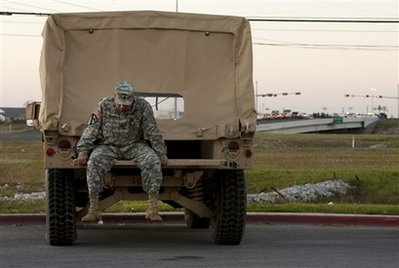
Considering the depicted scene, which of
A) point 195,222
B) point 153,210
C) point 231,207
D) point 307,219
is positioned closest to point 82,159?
point 153,210

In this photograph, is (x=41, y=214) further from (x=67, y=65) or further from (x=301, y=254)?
(x=301, y=254)

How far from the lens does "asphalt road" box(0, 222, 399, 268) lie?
10.1 m

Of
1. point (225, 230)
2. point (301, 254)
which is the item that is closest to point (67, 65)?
point (225, 230)

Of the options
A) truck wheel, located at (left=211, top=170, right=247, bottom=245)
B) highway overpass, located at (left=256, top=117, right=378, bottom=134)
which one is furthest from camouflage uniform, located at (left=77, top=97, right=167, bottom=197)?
highway overpass, located at (left=256, top=117, right=378, bottom=134)

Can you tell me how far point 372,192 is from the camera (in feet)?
75.3

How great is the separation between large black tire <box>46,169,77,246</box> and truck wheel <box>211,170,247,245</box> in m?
1.91

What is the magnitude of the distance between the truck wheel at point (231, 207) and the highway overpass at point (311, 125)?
8005cm

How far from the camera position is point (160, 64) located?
1230 cm

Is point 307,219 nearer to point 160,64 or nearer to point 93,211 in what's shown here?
point 160,64

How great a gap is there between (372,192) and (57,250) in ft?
A: 43.5

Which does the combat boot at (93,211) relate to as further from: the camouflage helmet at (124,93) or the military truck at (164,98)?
the camouflage helmet at (124,93)

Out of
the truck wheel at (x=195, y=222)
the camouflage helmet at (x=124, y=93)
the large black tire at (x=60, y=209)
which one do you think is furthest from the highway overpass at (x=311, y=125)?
the camouflage helmet at (x=124, y=93)

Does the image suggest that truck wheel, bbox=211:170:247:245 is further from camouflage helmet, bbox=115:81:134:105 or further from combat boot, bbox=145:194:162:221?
camouflage helmet, bbox=115:81:134:105

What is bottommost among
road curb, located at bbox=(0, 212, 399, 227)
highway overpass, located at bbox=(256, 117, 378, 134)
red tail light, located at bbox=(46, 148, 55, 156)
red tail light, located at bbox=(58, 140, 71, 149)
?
highway overpass, located at bbox=(256, 117, 378, 134)
